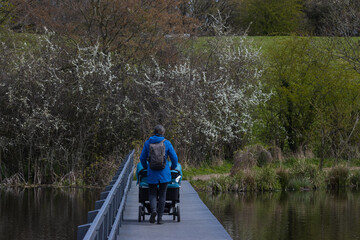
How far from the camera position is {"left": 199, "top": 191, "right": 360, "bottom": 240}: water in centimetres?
1551

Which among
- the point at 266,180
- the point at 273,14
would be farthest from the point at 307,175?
the point at 273,14

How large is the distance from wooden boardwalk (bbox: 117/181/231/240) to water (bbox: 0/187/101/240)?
2067 millimetres

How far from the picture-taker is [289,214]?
1891 centimetres

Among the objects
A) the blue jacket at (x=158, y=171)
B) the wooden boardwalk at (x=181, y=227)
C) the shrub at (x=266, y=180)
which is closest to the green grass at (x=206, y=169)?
the shrub at (x=266, y=180)

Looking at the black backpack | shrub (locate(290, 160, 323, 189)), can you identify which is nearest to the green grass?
shrub (locate(290, 160, 323, 189))

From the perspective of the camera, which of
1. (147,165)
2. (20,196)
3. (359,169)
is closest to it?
(147,165)

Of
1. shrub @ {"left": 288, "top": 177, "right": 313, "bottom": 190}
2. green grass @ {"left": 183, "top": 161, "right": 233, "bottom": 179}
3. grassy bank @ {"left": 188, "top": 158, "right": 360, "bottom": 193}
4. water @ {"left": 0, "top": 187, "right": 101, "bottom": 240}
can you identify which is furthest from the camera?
green grass @ {"left": 183, "top": 161, "right": 233, "bottom": 179}

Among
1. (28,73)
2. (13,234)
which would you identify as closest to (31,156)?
(28,73)

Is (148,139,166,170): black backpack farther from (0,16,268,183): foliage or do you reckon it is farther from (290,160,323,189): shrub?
(290,160,323,189): shrub

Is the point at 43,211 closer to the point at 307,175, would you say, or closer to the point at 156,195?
the point at 156,195

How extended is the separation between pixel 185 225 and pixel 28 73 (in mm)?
14406

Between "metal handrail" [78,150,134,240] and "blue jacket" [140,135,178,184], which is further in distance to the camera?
"blue jacket" [140,135,178,184]

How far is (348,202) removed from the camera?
2138 cm

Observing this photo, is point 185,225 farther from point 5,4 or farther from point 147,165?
point 5,4
